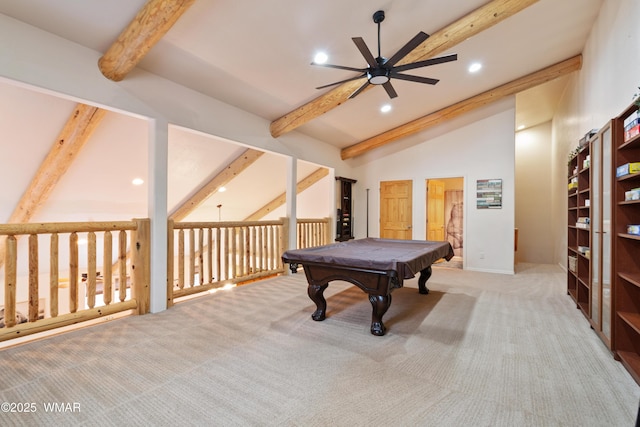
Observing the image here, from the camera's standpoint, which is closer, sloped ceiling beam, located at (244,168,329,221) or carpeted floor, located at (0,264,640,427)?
carpeted floor, located at (0,264,640,427)

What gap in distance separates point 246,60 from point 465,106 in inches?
174

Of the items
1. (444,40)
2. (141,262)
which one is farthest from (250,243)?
(444,40)

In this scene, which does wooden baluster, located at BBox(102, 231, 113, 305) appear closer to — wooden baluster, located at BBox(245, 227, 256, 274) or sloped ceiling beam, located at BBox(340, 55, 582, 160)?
wooden baluster, located at BBox(245, 227, 256, 274)

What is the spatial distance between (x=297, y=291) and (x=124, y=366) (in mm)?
2368

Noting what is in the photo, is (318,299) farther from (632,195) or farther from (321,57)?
(321,57)

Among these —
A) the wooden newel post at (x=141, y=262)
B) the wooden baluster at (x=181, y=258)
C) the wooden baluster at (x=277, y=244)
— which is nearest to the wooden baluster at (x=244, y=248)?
the wooden baluster at (x=277, y=244)

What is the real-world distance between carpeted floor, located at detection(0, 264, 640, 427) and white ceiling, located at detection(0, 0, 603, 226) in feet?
7.96

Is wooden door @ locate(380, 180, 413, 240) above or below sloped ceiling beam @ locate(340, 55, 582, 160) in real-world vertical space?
below

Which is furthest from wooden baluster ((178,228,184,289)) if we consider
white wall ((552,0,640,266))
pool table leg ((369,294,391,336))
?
white wall ((552,0,640,266))

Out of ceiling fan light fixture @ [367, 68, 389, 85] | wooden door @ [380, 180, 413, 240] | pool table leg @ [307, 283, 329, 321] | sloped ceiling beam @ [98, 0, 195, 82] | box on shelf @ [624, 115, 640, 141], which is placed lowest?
pool table leg @ [307, 283, 329, 321]

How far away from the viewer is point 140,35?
256cm

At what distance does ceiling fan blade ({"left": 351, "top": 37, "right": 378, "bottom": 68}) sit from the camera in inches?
95.3

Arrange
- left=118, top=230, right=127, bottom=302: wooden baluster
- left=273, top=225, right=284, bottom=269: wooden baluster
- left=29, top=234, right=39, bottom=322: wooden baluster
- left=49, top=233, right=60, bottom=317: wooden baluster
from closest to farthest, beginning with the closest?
left=29, top=234, right=39, bottom=322: wooden baluster → left=49, top=233, right=60, bottom=317: wooden baluster → left=118, top=230, right=127, bottom=302: wooden baluster → left=273, top=225, right=284, bottom=269: wooden baluster

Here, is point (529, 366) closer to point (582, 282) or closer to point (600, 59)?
point (582, 282)
